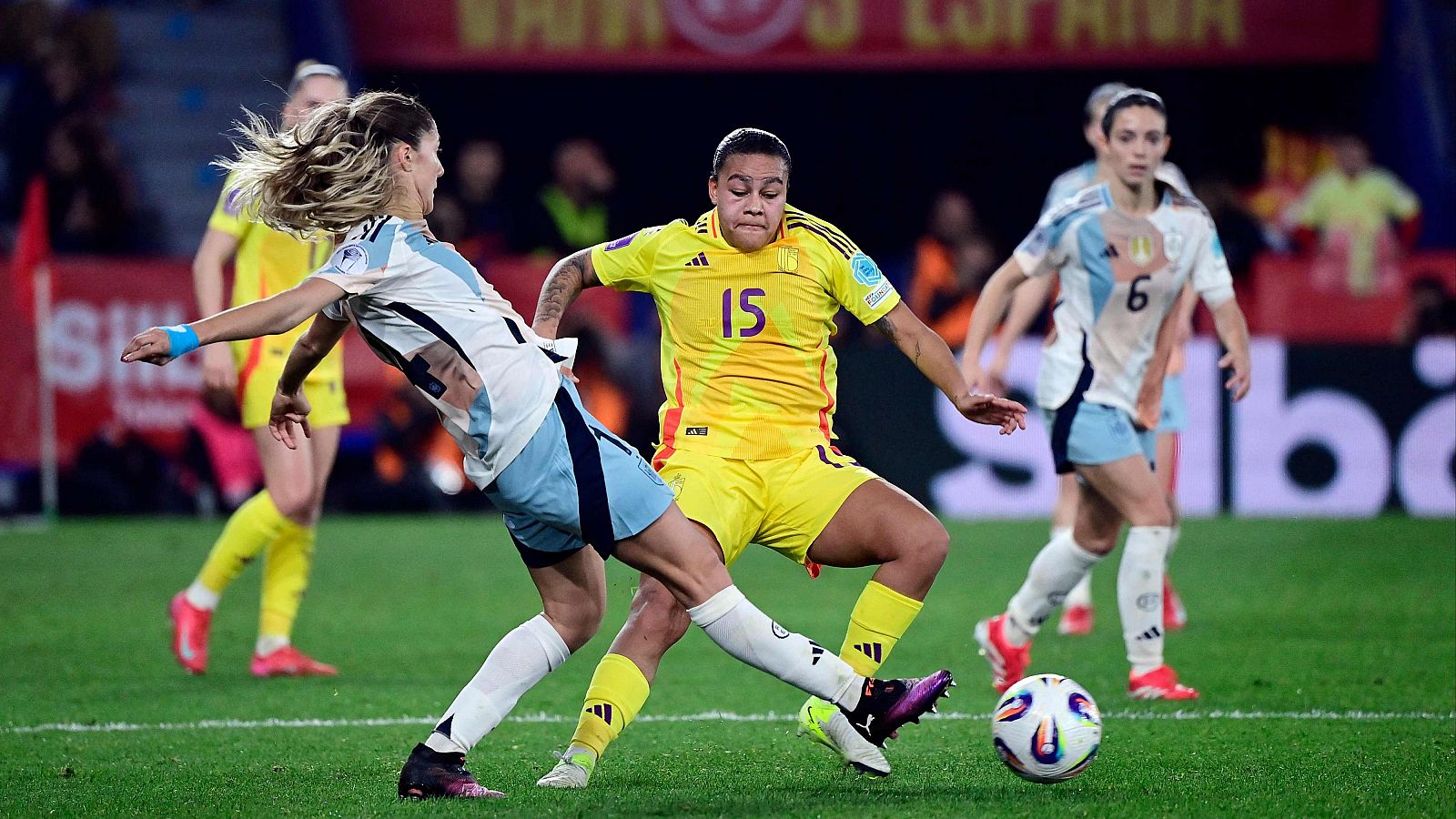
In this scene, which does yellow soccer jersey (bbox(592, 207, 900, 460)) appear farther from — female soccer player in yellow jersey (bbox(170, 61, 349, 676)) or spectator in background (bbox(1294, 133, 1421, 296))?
spectator in background (bbox(1294, 133, 1421, 296))

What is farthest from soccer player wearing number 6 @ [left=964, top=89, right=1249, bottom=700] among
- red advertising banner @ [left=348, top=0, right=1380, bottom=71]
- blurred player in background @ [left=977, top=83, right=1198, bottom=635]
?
red advertising banner @ [left=348, top=0, right=1380, bottom=71]

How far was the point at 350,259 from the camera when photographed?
4.64 metres

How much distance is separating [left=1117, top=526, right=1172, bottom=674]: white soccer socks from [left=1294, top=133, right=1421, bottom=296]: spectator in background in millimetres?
8776

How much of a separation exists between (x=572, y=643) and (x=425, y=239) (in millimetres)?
1213

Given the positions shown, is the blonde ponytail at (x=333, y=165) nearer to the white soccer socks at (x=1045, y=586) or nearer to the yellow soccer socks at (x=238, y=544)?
the yellow soccer socks at (x=238, y=544)

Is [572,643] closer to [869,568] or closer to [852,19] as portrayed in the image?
[869,568]

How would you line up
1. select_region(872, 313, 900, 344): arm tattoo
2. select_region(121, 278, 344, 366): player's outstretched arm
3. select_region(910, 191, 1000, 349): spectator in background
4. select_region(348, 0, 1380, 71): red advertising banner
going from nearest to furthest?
1. select_region(121, 278, 344, 366): player's outstretched arm
2. select_region(872, 313, 900, 344): arm tattoo
3. select_region(910, 191, 1000, 349): spectator in background
4. select_region(348, 0, 1380, 71): red advertising banner

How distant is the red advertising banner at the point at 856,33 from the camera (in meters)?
17.4

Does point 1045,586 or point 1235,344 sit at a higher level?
point 1235,344

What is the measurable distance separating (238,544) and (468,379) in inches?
126

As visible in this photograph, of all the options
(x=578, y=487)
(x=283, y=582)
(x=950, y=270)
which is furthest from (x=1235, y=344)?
(x=950, y=270)

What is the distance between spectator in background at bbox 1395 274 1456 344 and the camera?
14055 millimetres

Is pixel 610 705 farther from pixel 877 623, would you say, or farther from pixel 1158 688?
pixel 1158 688

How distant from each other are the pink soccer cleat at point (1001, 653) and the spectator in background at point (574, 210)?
9363 millimetres
